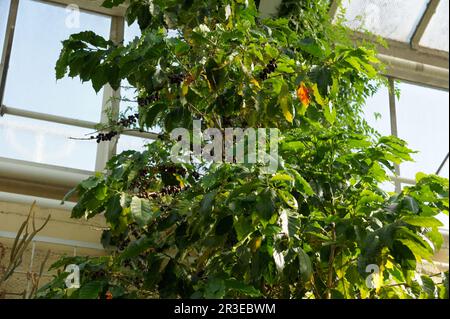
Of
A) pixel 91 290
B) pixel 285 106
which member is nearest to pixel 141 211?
pixel 91 290

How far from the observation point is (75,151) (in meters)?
5.25

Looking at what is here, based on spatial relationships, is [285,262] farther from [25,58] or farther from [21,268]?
[25,58]

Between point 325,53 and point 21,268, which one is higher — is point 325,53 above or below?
above

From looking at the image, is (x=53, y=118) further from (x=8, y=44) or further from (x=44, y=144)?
(x=8, y=44)

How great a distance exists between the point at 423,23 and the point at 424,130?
969mm

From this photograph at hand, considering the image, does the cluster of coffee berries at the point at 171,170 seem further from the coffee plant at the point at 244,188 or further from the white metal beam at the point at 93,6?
the white metal beam at the point at 93,6

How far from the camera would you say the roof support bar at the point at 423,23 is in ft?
20.9

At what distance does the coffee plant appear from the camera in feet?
A: 8.64

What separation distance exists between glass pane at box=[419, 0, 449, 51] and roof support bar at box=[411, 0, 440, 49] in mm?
28

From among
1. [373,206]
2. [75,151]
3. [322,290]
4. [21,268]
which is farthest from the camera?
[75,151]

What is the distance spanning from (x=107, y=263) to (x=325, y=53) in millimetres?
1133

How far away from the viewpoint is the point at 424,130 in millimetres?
6277

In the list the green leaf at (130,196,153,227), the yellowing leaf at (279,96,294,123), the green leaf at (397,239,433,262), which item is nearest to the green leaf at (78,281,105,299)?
the green leaf at (130,196,153,227)

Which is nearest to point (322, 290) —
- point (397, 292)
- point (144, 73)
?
point (397, 292)
